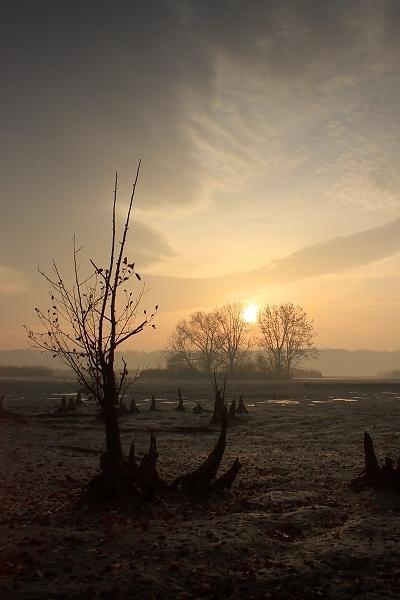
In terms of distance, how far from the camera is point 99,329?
1110cm

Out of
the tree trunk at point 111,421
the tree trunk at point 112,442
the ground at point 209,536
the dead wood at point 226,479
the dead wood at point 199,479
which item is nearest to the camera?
the ground at point 209,536

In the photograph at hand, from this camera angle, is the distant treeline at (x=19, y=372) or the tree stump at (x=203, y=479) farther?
the distant treeline at (x=19, y=372)

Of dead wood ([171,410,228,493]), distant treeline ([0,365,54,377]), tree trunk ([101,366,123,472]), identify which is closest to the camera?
tree trunk ([101,366,123,472])

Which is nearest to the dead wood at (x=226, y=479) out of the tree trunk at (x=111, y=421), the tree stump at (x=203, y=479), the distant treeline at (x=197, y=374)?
the tree stump at (x=203, y=479)

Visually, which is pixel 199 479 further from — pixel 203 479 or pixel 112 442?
pixel 112 442

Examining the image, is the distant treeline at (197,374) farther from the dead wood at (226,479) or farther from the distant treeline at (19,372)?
the dead wood at (226,479)

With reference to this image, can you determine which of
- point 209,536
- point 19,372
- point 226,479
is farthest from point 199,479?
point 19,372

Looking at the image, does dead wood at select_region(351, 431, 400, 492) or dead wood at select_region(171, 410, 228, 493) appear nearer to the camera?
dead wood at select_region(171, 410, 228, 493)

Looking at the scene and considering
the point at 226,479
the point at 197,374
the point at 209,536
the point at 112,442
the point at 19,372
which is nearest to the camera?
the point at 209,536

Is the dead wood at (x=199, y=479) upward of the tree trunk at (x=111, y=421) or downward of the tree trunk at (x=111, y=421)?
downward

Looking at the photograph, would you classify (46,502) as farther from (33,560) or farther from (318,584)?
(318,584)

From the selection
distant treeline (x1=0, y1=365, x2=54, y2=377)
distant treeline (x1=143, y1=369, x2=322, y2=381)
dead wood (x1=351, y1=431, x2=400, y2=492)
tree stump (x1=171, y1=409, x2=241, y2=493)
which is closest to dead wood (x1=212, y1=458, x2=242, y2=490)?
tree stump (x1=171, y1=409, x2=241, y2=493)

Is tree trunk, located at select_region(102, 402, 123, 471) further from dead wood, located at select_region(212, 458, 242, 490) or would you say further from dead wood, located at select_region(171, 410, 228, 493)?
dead wood, located at select_region(212, 458, 242, 490)

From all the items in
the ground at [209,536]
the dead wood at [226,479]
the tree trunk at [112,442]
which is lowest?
the ground at [209,536]
